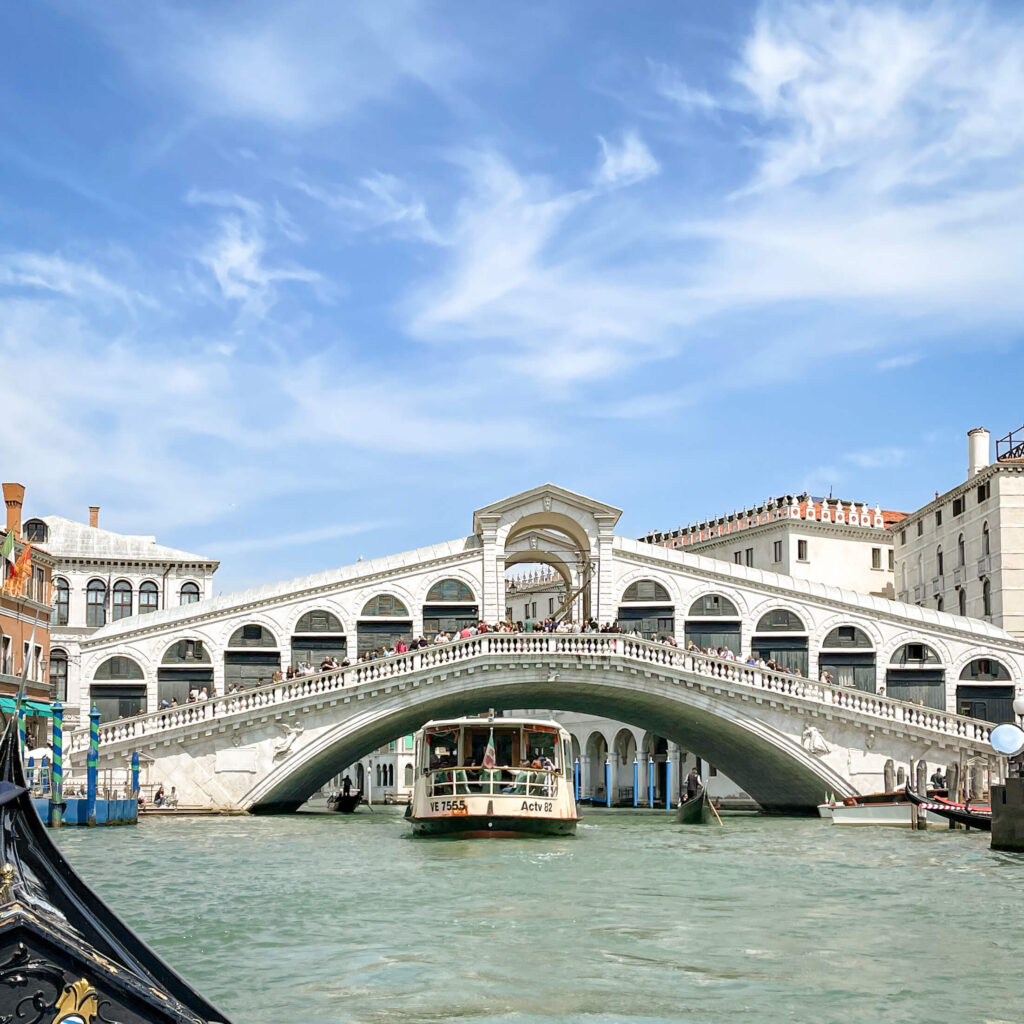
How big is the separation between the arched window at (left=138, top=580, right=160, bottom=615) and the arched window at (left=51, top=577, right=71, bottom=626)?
1829 mm

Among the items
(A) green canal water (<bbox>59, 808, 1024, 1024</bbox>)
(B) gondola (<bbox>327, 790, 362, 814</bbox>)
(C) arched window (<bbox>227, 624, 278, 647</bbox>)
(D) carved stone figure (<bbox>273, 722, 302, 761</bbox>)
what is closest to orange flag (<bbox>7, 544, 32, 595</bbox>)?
(C) arched window (<bbox>227, 624, 278, 647</bbox>)

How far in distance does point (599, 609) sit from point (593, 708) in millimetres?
3289

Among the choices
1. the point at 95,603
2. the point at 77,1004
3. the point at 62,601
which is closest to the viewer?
the point at 77,1004

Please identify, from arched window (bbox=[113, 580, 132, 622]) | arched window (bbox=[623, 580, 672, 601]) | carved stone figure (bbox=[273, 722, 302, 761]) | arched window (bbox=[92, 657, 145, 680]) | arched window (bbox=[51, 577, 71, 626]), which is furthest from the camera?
arched window (bbox=[113, 580, 132, 622])

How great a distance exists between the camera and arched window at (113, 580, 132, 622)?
37.1 meters

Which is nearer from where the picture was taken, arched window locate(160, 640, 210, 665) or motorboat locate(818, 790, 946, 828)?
motorboat locate(818, 790, 946, 828)

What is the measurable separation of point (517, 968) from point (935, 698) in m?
25.3

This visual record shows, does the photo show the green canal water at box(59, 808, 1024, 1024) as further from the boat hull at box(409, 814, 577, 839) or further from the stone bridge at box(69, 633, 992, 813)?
the stone bridge at box(69, 633, 992, 813)

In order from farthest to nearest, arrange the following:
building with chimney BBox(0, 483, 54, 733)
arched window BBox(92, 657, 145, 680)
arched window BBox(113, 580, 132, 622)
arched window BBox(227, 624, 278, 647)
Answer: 1. arched window BBox(113, 580, 132, 622)
2. arched window BBox(227, 624, 278, 647)
3. arched window BBox(92, 657, 145, 680)
4. building with chimney BBox(0, 483, 54, 733)

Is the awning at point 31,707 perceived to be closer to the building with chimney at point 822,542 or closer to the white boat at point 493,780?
the white boat at point 493,780

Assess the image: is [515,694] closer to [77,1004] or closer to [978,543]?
[978,543]

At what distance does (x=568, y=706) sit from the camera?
3478cm

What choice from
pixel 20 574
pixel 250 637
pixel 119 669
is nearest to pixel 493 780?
pixel 250 637

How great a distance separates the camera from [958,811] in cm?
2345
